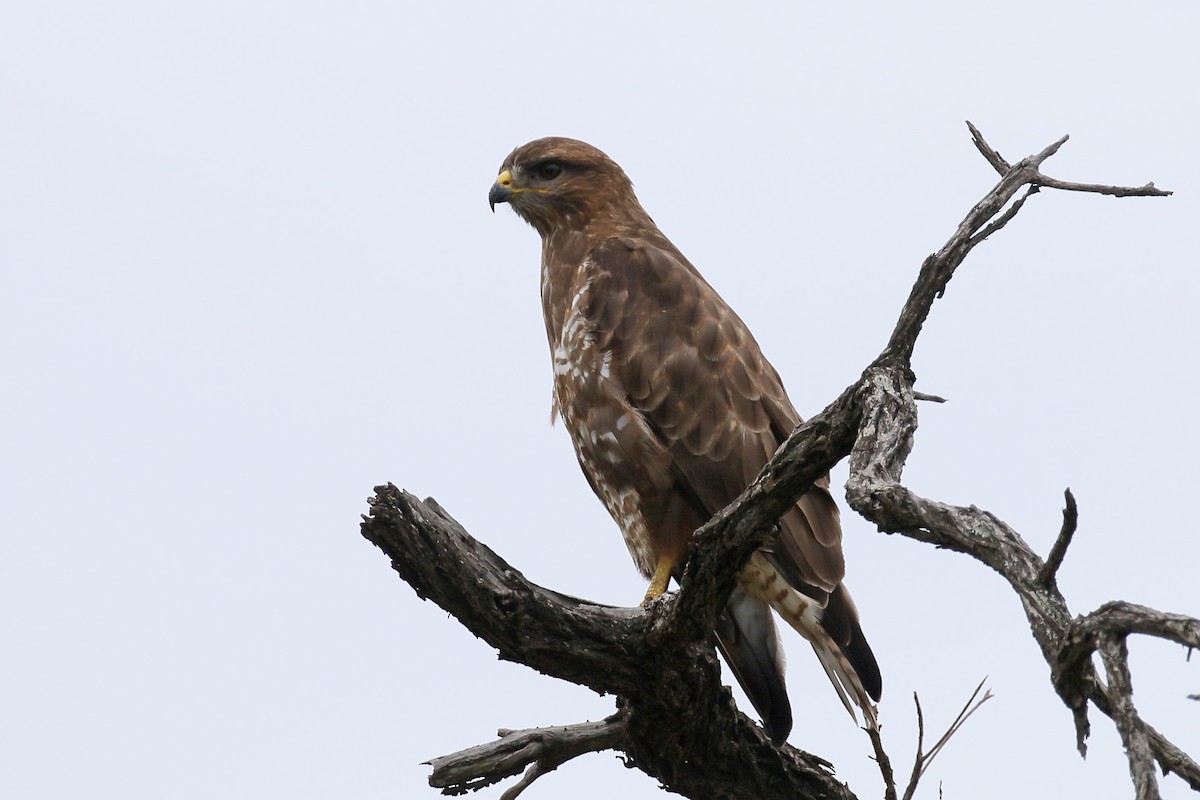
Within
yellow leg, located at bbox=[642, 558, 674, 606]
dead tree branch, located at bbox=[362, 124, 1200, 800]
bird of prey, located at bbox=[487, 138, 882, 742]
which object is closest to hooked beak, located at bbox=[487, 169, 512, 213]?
Result: bird of prey, located at bbox=[487, 138, 882, 742]

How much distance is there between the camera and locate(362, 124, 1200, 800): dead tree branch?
2.81 metres

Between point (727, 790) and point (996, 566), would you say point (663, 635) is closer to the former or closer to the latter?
point (727, 790)

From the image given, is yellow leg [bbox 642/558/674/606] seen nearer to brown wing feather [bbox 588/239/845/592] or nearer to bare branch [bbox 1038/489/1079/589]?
brown wing feather [bbox 588/239/845/592]

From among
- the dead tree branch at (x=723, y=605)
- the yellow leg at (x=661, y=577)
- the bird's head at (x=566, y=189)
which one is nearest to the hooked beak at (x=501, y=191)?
the bird's head at (x=566, y=189)

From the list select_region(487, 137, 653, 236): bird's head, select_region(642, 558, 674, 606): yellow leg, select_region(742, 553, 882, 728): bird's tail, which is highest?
select_region(487, 137, 653, 236): bird's head

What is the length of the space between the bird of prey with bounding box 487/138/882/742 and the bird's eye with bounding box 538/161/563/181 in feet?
2.54

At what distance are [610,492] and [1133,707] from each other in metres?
3.69

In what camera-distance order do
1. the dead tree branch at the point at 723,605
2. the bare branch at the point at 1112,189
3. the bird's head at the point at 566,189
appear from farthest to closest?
the bird's head at the point at 566,189 < the bare branch at the point at 1112,189 < the dead tree branch at the point at 723,605

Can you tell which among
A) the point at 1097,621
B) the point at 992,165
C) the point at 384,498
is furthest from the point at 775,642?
the point at 1097,621

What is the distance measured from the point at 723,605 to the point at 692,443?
120cm

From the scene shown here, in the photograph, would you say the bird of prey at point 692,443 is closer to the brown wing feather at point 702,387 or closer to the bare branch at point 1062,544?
the brown wing feather at point 702,387

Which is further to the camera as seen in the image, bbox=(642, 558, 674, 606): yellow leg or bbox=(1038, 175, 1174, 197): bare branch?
bbox=(642, 558, 674, 606): yellow leg

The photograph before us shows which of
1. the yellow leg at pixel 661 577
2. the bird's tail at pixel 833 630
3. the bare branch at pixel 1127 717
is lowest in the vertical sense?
the bare branch at pixel 1127 717

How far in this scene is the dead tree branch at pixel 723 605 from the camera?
111 inches
